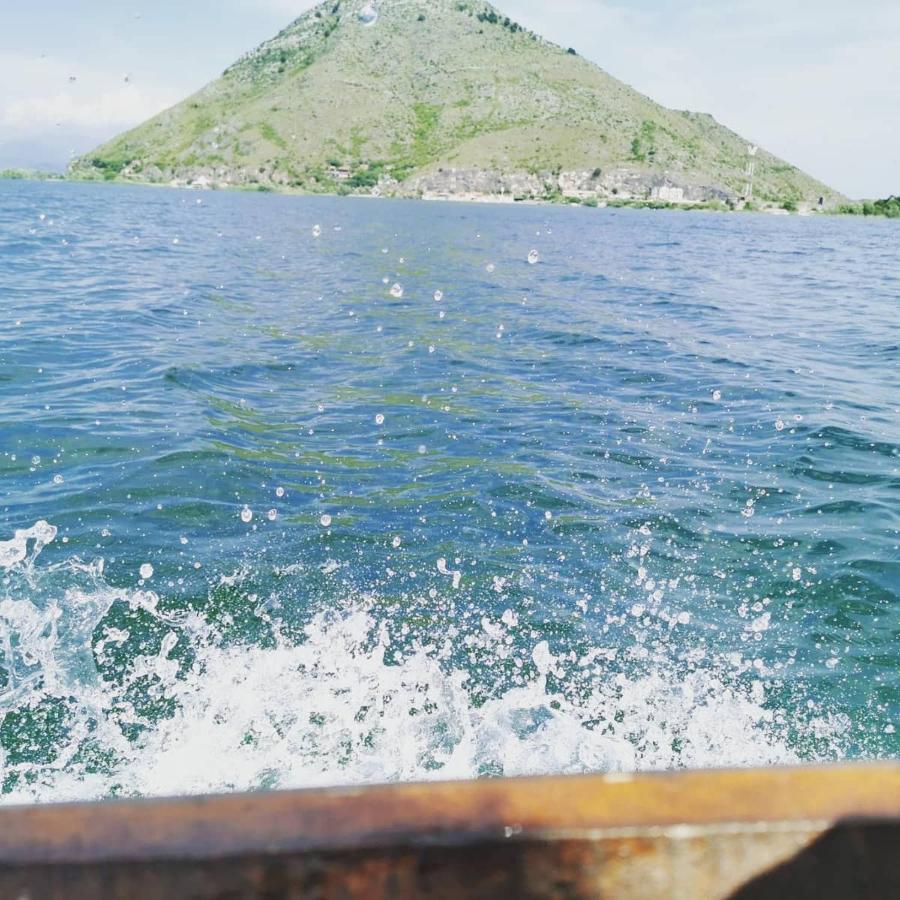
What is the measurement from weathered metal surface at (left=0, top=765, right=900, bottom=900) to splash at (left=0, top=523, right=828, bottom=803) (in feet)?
12.2

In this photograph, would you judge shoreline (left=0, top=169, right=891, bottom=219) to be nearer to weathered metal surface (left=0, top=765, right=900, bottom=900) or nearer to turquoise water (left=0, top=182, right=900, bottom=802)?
turquoise water (left=0, top=182, right=900, bottom=802)

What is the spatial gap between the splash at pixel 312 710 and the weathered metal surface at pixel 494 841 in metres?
3.73

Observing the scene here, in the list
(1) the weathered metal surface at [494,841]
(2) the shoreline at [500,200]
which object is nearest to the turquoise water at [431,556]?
(1) the weathered metal surface at [494,841]

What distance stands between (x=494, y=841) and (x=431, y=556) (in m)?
6.45

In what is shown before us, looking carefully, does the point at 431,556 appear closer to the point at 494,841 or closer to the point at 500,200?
the point at 494,841

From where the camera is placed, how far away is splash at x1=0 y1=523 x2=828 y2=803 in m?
5.29

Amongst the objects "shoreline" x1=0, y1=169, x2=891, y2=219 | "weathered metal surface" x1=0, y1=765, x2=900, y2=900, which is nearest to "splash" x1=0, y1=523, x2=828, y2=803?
"weathered metal surface" x1=0, y1=765, x2=900, y2=900

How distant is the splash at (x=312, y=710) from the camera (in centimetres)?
529

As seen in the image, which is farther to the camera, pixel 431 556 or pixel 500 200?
pixel 500 200

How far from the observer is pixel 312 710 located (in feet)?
19.0

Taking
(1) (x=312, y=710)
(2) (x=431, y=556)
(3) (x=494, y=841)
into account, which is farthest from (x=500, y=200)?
(3) (x=494, y=841)

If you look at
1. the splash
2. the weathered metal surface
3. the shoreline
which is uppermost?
the shoreline

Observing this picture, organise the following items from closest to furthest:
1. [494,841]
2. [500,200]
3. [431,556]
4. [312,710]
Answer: [494,841] < [312,710] < [431,556] < [500,200]

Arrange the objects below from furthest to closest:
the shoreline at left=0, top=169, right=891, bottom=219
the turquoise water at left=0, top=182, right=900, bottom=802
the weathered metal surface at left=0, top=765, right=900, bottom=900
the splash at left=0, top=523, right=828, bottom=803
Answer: the shoreline at left=0, top=169, right=891, bottom=219 → the turquoise water at left=0, top=182, right=900, bottom=802 → the splash at left=0, top=523, right=828, bottom=803 → the weathered metal surface at left=0, top=765, right=900, bottom=900
